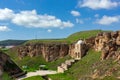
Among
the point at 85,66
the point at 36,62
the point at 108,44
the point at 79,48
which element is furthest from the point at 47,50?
the point at 108,44

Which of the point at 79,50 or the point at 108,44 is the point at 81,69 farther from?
the point at 79,50

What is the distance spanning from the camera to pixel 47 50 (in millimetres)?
139375

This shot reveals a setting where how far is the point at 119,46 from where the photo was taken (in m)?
95.1

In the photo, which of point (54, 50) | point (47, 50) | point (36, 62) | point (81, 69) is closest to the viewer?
point (81, 69)

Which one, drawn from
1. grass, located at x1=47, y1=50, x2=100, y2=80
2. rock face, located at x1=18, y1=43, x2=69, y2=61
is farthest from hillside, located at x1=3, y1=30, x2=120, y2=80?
rock face, located at x1=18, y1=43, x2=69, y2=61

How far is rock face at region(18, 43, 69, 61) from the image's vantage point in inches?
5379

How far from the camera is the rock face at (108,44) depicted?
89719 millimetres

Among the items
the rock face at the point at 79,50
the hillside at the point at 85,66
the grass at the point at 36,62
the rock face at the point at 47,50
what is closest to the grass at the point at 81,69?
the hillside at the point at 85,66

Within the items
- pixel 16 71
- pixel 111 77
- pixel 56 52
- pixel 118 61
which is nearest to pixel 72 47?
pixel 56 52

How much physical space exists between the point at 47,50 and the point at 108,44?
48.6m

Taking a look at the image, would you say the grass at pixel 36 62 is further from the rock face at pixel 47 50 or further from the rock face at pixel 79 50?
the rock face at pixel 79 50

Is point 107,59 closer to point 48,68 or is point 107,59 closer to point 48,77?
point 48,77

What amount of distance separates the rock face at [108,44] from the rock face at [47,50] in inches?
910

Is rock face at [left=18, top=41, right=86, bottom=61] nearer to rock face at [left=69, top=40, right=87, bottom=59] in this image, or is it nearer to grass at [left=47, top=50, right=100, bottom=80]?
rock face at [left=69, top=40, right=87, bottom=59]
